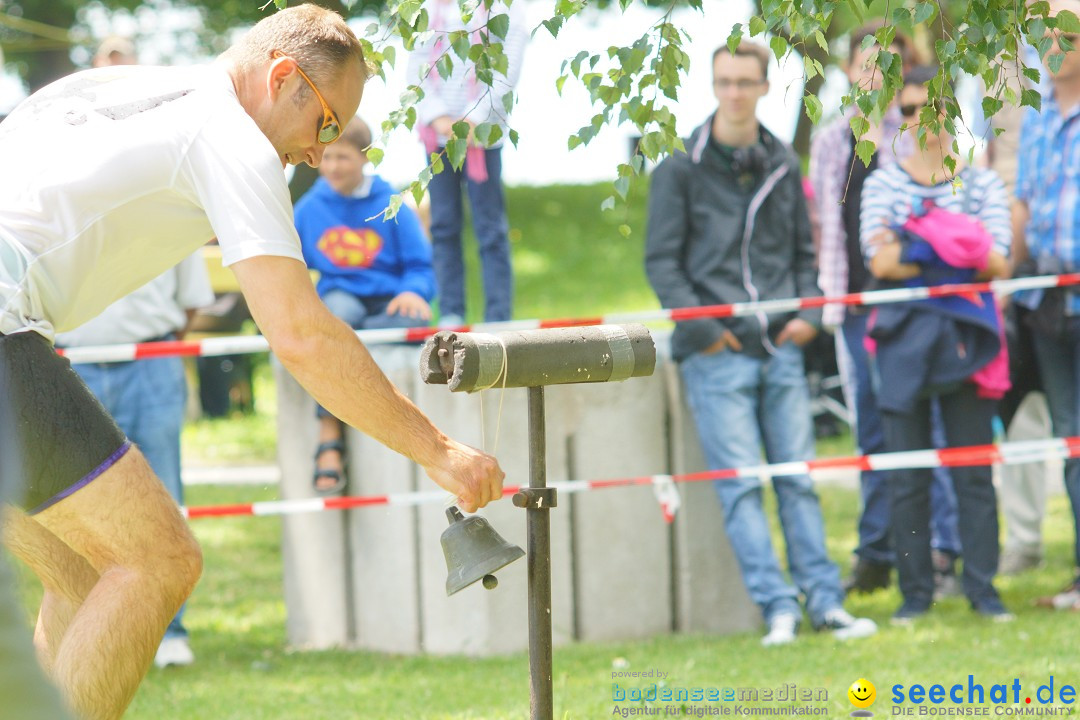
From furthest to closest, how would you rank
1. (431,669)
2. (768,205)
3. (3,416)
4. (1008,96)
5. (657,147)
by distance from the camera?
1. (768,205)
2. (431,669)
3. (657,147)
4. (1008,96)
5. (3,416)

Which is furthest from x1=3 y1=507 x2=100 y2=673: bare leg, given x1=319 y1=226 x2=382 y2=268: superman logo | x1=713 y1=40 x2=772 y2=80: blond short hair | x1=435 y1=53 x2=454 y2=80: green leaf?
x1=713 y1=40 x2=772 y2=80: blond short hair

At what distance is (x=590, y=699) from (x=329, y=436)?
1872 mm

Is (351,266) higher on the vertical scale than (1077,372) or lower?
higher

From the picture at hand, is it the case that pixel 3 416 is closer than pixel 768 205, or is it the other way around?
pixel 3 416

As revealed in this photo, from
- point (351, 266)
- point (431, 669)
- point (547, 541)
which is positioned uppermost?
point (351, 266)

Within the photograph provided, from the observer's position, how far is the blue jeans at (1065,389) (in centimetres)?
607

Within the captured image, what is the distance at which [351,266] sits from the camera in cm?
625

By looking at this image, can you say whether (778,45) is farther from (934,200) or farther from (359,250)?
(359,250)

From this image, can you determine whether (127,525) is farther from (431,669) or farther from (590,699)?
(431,669)

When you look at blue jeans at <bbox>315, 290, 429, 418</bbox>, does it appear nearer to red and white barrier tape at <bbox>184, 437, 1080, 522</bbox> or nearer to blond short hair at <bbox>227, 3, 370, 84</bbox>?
red and white barrier tape at <bbox>184, 437, 1080, 522</bbox>

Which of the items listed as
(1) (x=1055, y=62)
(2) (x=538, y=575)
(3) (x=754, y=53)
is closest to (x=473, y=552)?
(2) (x=538, y=575)

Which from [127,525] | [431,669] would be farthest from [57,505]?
[431,669]

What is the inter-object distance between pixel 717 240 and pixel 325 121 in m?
2.76

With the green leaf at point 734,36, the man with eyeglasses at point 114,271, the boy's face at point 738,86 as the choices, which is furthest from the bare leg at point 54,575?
the boy's face at point 738,86
